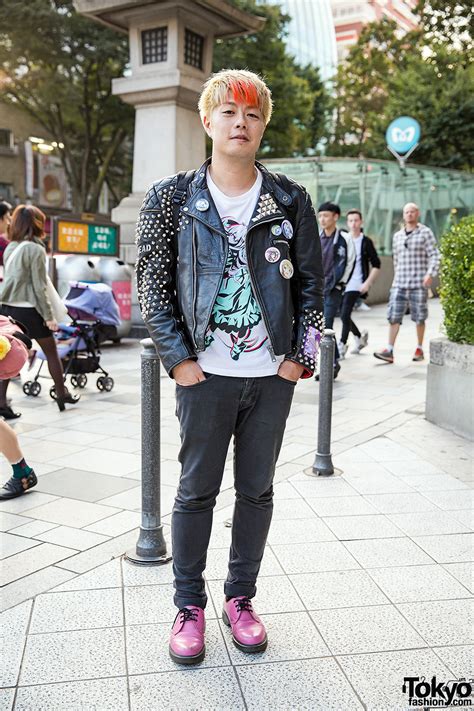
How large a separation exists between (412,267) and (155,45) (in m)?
5.84

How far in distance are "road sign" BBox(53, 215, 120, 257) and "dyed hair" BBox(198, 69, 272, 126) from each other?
329 inches

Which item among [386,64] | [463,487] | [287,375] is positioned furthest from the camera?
[386,64]

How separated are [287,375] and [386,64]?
33364mm

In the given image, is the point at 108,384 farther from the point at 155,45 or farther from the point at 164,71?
the point at 155,45

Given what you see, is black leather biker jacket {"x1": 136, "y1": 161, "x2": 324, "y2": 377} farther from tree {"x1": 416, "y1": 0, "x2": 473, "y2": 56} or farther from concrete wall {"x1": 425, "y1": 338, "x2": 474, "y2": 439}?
tree {"x1": 416, "y1": 0, "x2": 473, "y2": 56}

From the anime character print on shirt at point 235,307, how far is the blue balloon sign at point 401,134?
18.4m

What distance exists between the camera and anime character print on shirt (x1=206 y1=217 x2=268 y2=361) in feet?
8.10

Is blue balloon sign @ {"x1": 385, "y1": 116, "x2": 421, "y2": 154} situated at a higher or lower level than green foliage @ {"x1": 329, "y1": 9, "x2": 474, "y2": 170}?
lower

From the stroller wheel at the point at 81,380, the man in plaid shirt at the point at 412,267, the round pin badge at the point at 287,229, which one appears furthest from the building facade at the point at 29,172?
the round pin badge at the point at 287,229

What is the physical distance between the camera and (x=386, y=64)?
32438 mm

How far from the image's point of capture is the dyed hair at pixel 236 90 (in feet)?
7.96

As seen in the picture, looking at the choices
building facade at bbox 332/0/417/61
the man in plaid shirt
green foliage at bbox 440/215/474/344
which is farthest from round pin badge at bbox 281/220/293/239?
building facade at bbox 332/0/417/61

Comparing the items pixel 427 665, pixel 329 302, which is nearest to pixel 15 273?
pixel 329 302

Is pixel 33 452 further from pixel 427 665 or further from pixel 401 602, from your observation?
pixel 427 665
